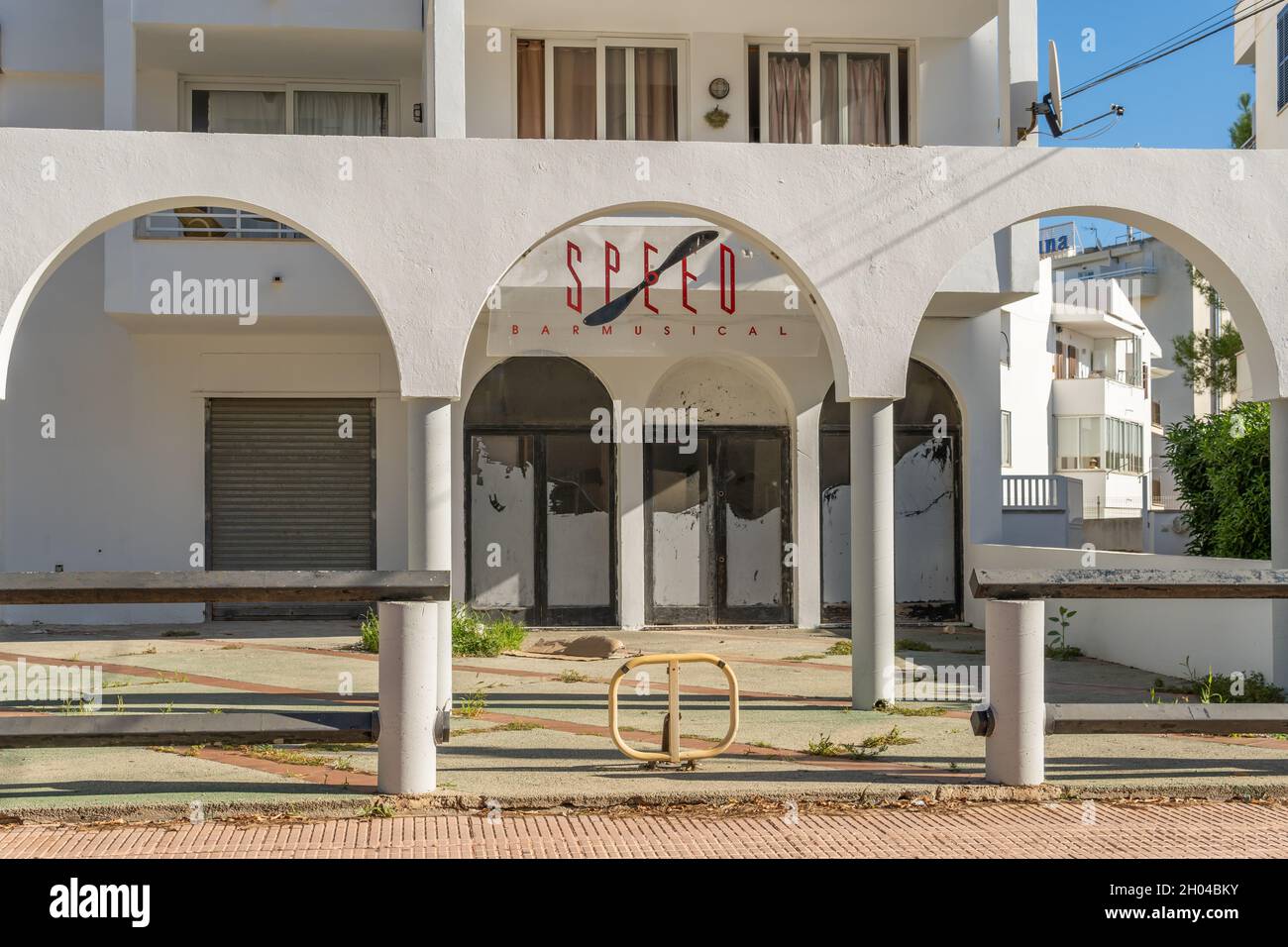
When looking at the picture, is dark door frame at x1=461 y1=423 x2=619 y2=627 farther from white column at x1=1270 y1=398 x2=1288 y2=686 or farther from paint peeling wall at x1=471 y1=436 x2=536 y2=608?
white column at x1=1270 y1=398 x2=1288 y2=686

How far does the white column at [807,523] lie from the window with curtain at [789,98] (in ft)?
10.8

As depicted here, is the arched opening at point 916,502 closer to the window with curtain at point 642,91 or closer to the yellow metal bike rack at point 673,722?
the window with curtain at point 642,91

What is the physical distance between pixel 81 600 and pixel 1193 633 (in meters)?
8.67

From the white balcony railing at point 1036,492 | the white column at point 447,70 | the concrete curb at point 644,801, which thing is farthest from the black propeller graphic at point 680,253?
the concrete curb at point 644,801

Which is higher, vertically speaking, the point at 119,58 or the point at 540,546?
the point at 119,58

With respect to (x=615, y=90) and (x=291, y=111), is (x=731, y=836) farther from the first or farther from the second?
(x=291, y=111)

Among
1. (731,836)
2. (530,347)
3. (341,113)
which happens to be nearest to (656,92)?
(530,347)

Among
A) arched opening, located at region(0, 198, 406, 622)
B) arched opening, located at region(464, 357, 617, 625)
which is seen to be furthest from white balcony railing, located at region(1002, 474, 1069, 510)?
arched opening, located at region(0, 198, 406, 622)

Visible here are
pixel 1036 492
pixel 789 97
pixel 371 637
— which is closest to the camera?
pixel 371 637

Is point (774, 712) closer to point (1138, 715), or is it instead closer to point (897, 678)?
point (897, 678)

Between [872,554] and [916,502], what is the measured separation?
23.5 feet

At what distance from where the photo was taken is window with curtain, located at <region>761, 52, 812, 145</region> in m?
16.3

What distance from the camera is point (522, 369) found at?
1653cm

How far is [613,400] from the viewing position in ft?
54.1
